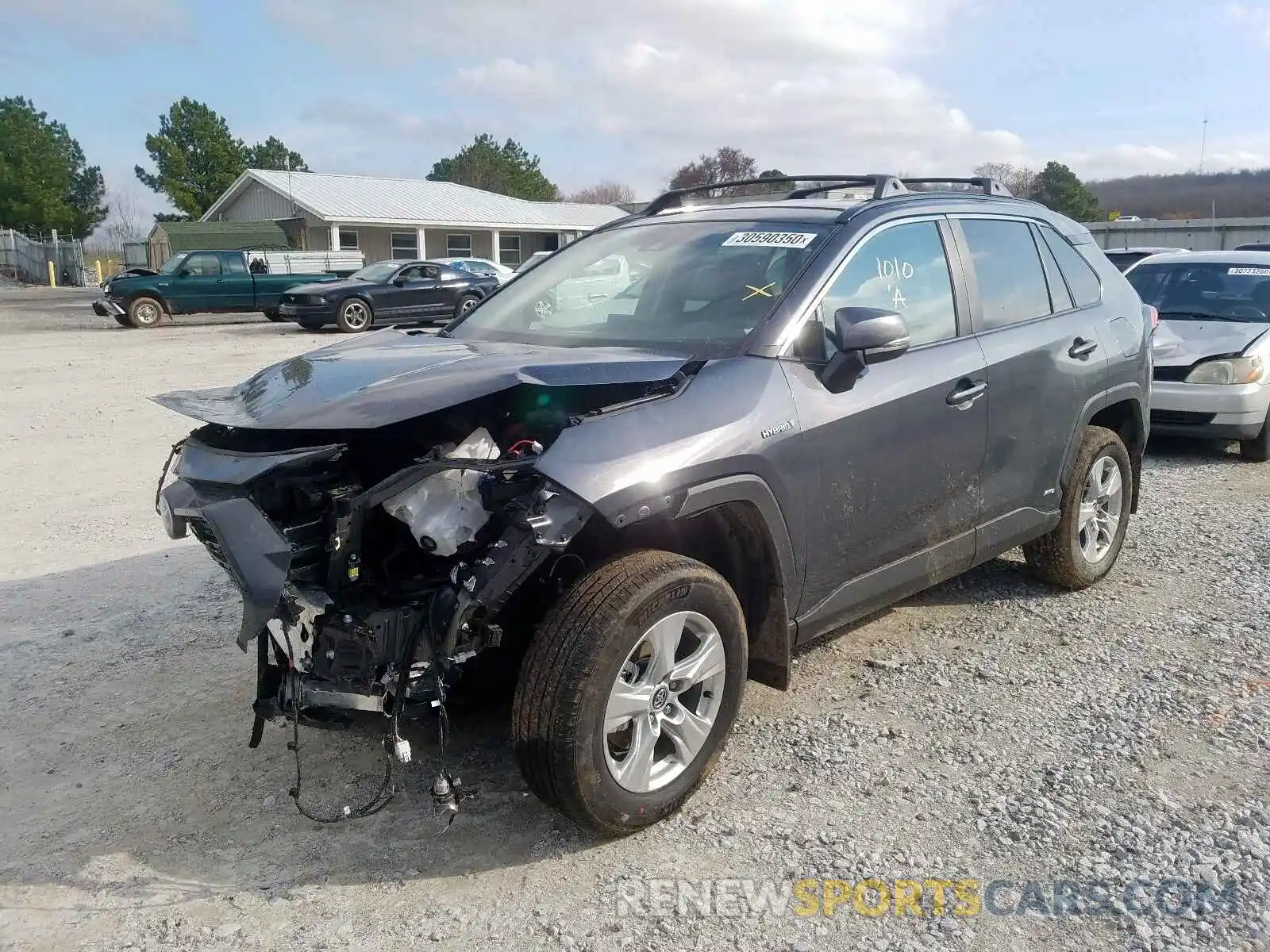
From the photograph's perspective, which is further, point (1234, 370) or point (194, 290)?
point (194, 290)

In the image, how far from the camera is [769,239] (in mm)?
3908

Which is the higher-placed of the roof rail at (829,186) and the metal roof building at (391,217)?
the metal roof building at (391,217)

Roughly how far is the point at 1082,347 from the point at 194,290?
22.0 meters

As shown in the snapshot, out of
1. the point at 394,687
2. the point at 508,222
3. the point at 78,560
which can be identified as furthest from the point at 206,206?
the point at 394,687

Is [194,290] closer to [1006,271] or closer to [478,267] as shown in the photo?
[478,267]

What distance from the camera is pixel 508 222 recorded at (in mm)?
41156

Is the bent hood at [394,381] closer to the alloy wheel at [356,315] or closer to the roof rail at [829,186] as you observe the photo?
the roof rail at [829,186]

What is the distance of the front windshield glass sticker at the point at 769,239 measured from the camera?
3809mm

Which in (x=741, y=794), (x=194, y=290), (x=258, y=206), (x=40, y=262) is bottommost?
(x=741, y=794)

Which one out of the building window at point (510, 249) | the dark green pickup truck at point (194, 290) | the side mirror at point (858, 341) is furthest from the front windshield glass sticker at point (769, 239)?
the building window at point (510, 249)

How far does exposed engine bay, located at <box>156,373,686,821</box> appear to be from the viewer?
275 centimetres

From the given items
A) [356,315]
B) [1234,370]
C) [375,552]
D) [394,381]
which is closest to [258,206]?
[356,315]

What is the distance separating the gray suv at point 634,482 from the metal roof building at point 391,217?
33882mm

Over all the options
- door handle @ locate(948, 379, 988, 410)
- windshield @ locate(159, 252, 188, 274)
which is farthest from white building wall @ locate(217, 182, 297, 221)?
door handle @ locate(948, 379, 988, 410)
